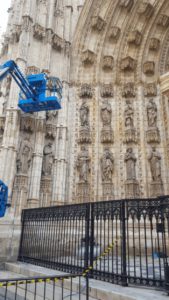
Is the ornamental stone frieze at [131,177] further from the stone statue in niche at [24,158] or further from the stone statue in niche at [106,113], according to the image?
the stone statue in niche at [24,158]

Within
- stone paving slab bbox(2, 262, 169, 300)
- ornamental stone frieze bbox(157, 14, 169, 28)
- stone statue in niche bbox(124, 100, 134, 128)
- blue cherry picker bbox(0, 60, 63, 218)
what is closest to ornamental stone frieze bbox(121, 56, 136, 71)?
stone statue in niche bbox(124, 100, 134, 128)

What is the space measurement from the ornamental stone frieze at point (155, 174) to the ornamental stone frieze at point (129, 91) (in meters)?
3.43

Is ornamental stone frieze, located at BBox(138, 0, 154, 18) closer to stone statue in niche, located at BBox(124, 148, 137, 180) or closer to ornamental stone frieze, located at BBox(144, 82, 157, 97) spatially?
ornamental stone frieze, located at BBox(144, 82, 157, 97)

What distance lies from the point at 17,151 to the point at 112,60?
7.85m

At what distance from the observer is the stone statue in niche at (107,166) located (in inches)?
479

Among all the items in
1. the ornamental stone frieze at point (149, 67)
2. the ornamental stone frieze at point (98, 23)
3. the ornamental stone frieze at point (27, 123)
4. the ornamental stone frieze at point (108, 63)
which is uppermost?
the ornamental stone frieze at point (98, 23)

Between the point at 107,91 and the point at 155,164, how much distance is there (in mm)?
5025

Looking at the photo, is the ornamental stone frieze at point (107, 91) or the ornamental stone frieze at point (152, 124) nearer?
the ornamental stone frieze at point (152, 124)

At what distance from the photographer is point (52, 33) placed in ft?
46.2

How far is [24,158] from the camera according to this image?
11.4 metres

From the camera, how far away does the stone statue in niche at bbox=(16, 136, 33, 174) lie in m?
11.1

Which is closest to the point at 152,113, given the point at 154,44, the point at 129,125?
the point at 129,125

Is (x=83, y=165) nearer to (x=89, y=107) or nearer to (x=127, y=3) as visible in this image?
(x=89, y=107)

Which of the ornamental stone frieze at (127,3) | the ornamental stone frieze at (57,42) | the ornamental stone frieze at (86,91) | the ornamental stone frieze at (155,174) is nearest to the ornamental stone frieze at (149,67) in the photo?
the ornamental stone frieze at (86,91)
